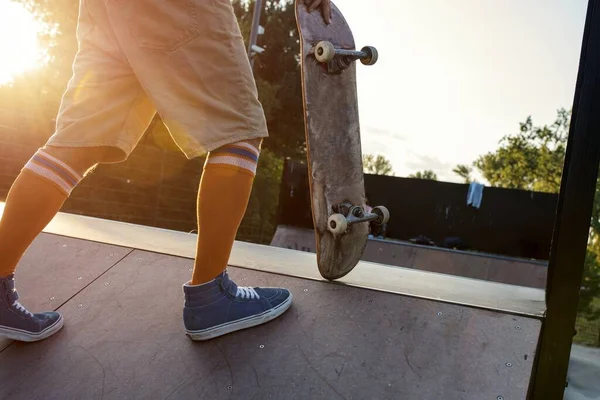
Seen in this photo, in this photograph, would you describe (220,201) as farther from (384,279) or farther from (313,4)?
(384,279)

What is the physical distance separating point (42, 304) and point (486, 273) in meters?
9.33

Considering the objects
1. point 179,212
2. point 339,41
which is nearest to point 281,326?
point 339,41

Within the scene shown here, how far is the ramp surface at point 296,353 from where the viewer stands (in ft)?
4.76

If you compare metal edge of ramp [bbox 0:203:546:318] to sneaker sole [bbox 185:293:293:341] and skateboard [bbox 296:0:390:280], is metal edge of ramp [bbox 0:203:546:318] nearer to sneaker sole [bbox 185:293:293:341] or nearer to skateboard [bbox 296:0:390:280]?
skateboard [bbox 296:0:390:280]

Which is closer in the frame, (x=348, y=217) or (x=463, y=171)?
(x=348, y=217)

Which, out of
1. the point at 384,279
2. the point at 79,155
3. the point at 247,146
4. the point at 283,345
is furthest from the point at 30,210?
the point at 384,279

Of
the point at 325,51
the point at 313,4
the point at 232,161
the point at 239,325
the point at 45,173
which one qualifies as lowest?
the point at 239,325

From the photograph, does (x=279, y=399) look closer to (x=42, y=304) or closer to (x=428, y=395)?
(x=428, y=395)

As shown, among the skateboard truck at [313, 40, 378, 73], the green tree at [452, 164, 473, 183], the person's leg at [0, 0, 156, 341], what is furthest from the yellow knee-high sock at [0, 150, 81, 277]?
the green tree at [452, 164, 473, 183]

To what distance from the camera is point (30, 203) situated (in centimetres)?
158

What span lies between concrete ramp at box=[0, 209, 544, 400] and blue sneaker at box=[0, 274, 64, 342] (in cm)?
5

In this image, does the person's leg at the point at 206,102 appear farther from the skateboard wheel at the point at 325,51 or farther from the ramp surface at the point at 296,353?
the skateboard wheel at the point at 325,51

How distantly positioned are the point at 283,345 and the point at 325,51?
41.8 inches

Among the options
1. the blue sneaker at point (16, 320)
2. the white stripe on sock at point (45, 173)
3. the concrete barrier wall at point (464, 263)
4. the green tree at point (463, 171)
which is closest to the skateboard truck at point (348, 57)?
the white stripe on sock at point (45, 173)
